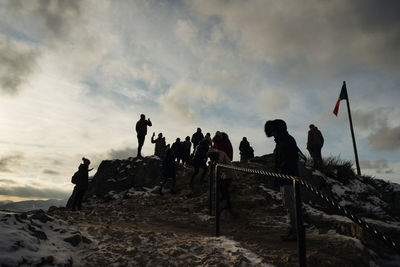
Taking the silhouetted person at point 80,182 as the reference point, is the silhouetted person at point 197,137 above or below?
above

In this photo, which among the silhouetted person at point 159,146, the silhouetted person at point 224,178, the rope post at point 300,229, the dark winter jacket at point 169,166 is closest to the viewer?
the rope post at point 300,229

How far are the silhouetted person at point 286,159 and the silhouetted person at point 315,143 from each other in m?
7.44

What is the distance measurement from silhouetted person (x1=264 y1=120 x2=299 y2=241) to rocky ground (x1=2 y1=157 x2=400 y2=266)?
0.41 m

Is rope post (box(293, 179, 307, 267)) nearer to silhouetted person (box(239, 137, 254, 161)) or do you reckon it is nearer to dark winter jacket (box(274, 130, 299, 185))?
dark winter jacket (box(274, 130, 299, 185))

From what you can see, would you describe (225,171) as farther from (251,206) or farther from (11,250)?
(11,250)

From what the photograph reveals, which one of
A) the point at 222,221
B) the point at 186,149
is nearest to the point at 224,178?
the point at 222,221

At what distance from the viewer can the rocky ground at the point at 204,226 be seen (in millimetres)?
2854

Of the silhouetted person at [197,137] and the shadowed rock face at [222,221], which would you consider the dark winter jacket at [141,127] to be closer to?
the shadowed rock face at [222,221]

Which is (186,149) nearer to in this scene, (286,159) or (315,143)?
(315,143)

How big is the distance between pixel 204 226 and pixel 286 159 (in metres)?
2.61

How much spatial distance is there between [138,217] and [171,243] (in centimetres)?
337

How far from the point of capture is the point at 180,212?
689 centimetres

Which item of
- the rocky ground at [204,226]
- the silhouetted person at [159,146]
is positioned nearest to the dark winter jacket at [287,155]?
the rocky ground at [204,226]

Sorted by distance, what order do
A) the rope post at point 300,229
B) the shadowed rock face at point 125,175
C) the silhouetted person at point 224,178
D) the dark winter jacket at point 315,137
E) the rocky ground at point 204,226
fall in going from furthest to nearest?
the shadowed rock face at point 125,175 < the dark winter jacket at point 315,137 < the silhouetted person at point 224,178 < the rocky ground at point 204,226 < the rope post at point 300,229
